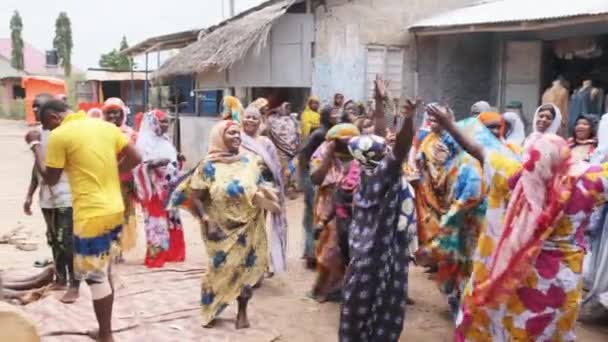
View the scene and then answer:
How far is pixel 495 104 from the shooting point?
1240cm

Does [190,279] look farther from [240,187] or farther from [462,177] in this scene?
[462,177]

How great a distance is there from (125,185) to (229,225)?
85.5 inches

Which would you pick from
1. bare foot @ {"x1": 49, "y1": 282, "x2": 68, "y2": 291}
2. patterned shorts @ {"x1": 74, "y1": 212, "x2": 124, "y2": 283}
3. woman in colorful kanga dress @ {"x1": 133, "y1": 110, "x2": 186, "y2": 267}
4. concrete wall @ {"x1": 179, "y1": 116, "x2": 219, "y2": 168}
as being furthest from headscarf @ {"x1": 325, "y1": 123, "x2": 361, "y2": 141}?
concrete wall @ {"x1": 179, "y1": 116, "x2": 219, "y2": 168}

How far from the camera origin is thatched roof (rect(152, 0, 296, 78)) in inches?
448

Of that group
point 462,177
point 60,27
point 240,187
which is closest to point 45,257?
point 240,187

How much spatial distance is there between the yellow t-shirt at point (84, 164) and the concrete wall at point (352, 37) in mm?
8439

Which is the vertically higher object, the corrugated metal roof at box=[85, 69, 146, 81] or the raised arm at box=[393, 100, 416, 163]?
the corrugated metal roof at box=[85, 69, 146, 81]

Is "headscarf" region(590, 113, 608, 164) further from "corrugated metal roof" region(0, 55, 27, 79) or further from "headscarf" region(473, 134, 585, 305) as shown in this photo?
"corrugated metal roof" region(0, 55, 27, 79)

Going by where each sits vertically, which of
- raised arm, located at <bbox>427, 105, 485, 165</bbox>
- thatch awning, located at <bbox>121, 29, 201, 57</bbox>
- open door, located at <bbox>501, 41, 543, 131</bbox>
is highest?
thatch awning, located at <bbox>121, 29, 201, 57</bbox>

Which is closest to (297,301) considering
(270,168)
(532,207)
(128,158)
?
(270,168)

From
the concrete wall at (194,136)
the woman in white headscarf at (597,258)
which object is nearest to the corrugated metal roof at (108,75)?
the concrete wall at (194,136)

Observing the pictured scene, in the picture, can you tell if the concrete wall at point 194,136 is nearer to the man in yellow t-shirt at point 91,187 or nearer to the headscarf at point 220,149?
the headscarf at point 220,149

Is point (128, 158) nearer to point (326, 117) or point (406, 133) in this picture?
point (406, 133)

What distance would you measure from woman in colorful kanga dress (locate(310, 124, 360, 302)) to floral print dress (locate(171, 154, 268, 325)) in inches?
21.3
